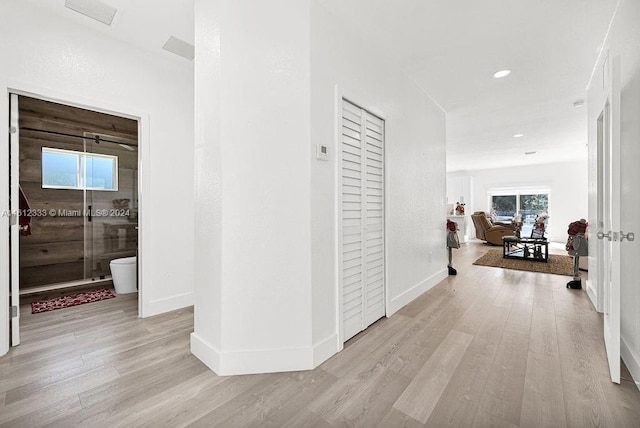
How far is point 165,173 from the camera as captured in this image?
2908 millimetres

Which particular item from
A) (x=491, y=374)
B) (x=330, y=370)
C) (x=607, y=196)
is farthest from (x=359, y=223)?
(x=607, y=196)

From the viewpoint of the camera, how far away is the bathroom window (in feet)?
12.1

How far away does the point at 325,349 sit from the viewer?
194 centimetres

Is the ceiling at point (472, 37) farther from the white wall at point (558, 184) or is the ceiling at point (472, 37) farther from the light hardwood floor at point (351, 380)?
the white wall at point (558, 184)

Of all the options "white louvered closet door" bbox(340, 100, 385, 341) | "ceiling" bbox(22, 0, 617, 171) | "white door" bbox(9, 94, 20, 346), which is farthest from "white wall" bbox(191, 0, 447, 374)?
"white door" bbox(9, 94, 20, 346)

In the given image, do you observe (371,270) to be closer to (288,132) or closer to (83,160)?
(288,132)

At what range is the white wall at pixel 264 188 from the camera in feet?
5.76

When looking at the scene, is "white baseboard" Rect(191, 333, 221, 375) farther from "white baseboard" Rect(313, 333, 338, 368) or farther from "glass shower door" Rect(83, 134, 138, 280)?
"glass shower door" Rect(83, 134, 138, 280)

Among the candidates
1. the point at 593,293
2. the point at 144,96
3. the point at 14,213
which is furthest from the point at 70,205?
the point at 593,293

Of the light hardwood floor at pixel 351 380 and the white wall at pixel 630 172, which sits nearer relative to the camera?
the light hardwood floor at pixel 351 380

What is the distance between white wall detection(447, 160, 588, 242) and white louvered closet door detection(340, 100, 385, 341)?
915cm

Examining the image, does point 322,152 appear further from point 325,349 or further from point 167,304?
point 167,304

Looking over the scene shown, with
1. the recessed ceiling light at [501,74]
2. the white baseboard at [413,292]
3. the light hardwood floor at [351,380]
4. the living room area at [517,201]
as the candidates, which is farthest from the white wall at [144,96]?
the living room area at [517,201]

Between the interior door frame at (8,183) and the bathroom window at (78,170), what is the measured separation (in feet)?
6.38
